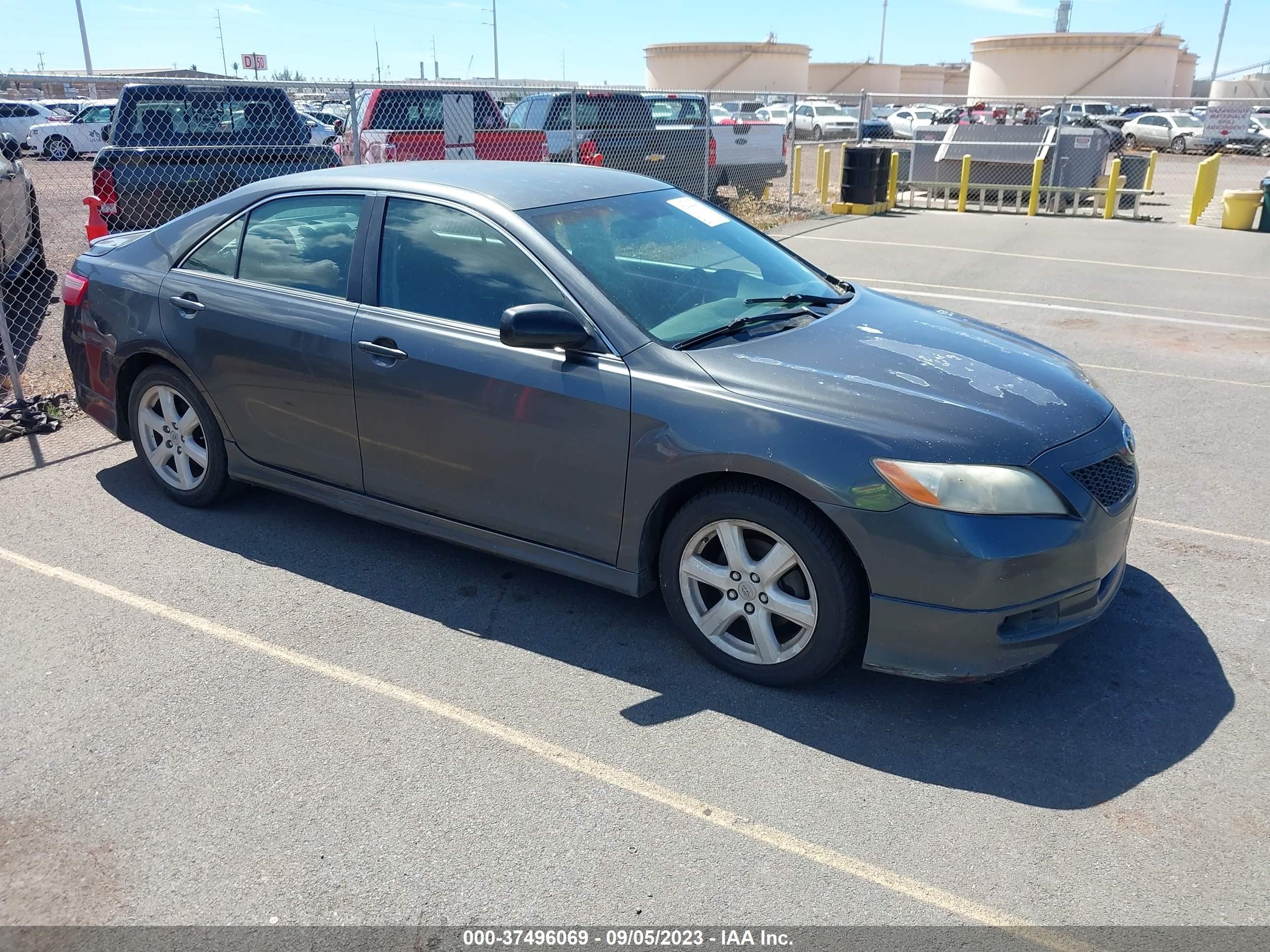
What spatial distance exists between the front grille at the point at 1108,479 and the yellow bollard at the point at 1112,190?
1571 centimetres

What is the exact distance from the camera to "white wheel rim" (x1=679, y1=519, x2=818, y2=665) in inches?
134

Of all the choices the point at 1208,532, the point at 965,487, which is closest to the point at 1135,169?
the point at 1208,532

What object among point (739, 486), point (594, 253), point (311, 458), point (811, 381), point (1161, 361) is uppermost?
point (594, 253)

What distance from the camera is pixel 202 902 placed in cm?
263

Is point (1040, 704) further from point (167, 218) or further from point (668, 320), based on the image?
point (167, 218)

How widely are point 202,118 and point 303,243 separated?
A: 23.0ft

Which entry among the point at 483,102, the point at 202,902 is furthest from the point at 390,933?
the point at 483,102

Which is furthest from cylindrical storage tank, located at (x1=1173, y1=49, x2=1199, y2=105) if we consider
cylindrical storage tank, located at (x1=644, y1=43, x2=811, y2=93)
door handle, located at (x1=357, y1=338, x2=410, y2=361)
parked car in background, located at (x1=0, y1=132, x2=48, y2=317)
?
door handle, located at (x1=357, y1=338, x2=410, y2=361)

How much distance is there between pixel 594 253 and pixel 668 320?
1.40 feet

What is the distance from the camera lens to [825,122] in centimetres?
4538

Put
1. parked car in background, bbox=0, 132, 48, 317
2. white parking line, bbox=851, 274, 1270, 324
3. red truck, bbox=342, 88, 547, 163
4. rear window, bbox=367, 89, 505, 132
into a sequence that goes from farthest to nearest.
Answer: rear window, bbox=367, 89, 505, 132, red truck, bbox=342, 88, 547, 163, white parking line, bbox=851, 274, 1270, 324, parked car in background, bbox=0, 132, 48, 317

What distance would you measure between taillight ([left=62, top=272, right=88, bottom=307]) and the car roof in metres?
1.04

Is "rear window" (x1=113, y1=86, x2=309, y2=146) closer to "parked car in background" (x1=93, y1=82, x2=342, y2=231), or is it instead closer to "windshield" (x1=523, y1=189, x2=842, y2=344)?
"parked car in background" (x1=93, y1=82, x2=342, y2=231)

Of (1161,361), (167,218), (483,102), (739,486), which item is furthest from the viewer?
(483,102)
